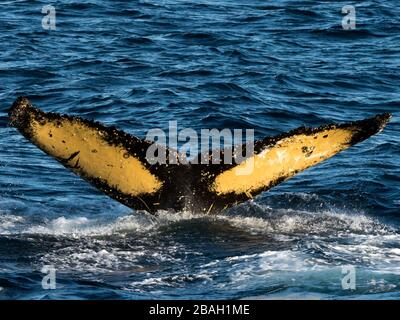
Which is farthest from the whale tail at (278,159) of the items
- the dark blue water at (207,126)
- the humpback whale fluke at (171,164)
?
the dark blue water at (207,126)

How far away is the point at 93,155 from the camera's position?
913 centimetres

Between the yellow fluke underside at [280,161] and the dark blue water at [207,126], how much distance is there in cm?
54

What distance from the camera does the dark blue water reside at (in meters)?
8.70

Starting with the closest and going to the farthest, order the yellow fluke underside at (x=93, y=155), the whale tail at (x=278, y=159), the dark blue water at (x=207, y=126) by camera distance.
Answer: the dark blue water at (x=207, y=126)
the yellow fluke underside at (x=93, y=155)
the whale tail at (x=278, y=159)

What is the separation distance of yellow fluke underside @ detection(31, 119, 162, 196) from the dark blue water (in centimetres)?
53

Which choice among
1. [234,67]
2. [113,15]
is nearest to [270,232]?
[234,67]

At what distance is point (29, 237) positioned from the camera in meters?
9.70

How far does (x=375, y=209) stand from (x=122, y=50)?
10.1 m

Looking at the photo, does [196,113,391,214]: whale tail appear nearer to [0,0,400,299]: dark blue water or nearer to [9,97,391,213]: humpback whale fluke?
[9,97,391,213]: humpback whale fluke

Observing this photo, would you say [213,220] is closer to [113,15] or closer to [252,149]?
[252,149]

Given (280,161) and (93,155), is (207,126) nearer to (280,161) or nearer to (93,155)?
(280,161)

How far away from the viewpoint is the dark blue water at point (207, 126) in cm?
870

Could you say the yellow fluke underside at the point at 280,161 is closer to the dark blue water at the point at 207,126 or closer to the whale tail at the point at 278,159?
the whale tail at the point at 278,159
